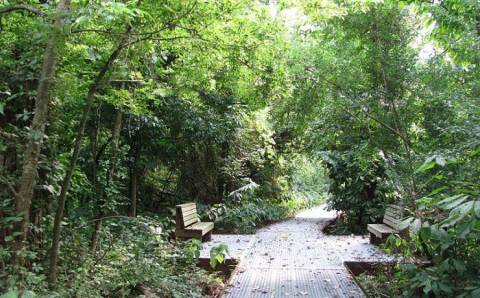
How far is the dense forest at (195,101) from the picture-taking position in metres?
3.02

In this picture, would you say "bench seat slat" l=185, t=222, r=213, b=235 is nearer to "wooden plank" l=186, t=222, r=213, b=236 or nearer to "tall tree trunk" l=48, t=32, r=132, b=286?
"wooden plank" l=186, t=222, r=213, b=236

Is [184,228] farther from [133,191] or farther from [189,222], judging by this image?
[133,191]

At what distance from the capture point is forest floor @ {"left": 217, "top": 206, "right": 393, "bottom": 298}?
514 centimetres

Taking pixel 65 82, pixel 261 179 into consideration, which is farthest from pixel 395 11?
pixel 261 179

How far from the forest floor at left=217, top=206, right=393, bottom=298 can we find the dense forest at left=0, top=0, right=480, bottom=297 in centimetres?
69

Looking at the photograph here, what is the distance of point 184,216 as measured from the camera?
25.4 feet

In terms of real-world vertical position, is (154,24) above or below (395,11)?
below

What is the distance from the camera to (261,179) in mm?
13172

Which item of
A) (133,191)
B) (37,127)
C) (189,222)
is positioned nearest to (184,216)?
(189,222)

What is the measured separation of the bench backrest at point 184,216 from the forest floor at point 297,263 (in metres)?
0.88

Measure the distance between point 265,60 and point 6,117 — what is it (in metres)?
2.42

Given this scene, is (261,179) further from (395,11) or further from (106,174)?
(395,11)

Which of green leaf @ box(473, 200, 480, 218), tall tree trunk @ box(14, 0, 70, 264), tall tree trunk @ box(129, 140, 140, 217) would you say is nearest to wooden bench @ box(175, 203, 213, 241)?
tall tree trunk @ box(129, 140, 140, 217)

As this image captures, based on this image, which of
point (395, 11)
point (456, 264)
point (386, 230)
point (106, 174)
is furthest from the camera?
point (386, 230)
